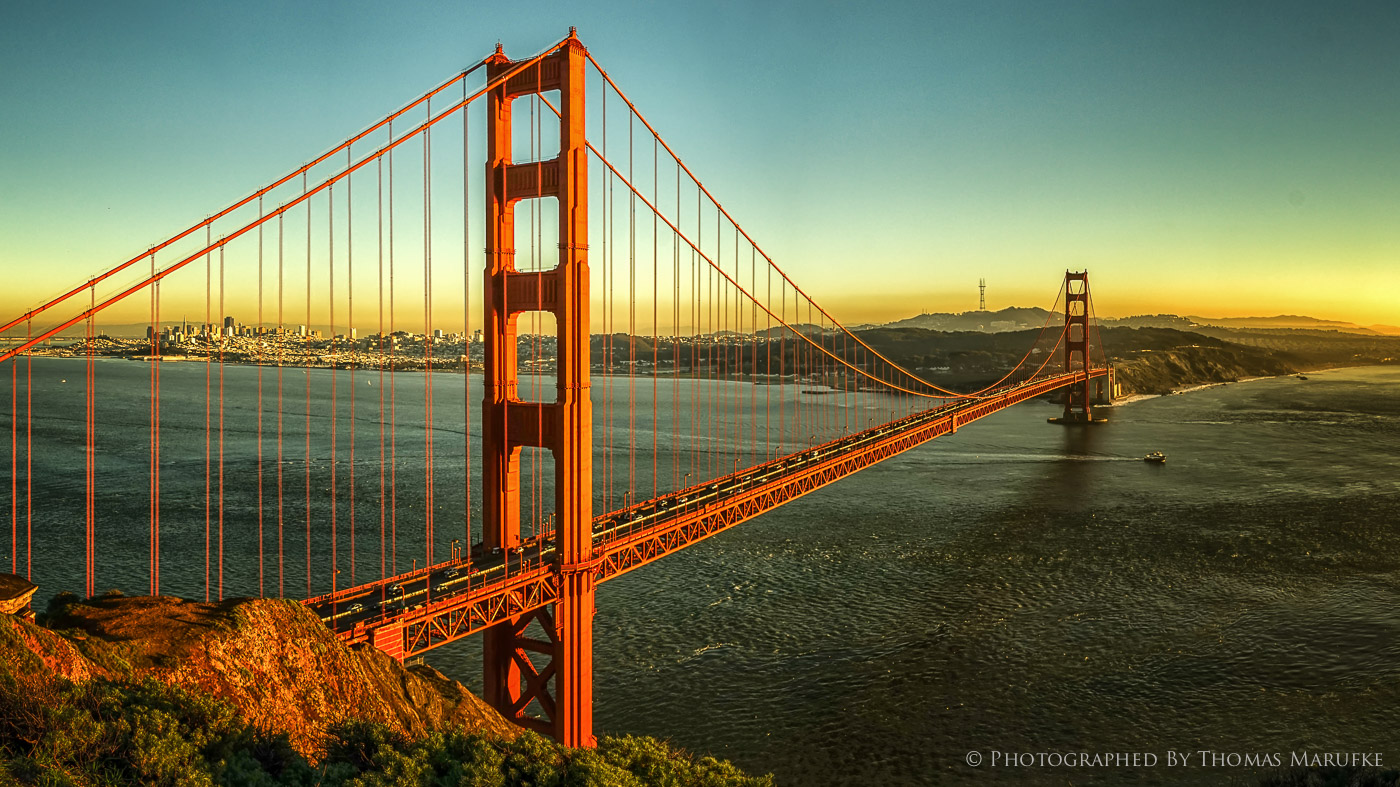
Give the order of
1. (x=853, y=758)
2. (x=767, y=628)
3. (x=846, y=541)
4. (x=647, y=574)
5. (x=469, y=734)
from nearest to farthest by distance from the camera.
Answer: (x=469, y=734) < (x=853, y=758) < (x=767, y=628) < (x=647, y=574) < (x=846, y=541)

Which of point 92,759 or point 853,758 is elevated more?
point 92,759

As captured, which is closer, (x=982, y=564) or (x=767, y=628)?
(x=767, y=628)

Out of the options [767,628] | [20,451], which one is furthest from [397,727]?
[20,451]

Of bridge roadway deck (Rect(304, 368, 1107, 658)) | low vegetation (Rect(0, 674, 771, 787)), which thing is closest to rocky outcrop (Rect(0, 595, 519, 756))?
low vegetation (Rect(0, 674, 771, 787))

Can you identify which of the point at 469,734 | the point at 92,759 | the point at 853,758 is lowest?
the point at 853,758

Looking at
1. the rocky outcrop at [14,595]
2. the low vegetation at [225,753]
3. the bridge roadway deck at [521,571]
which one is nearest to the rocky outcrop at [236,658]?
the low vegetation at [225,753]

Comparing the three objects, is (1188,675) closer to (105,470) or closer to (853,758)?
(853,758)
